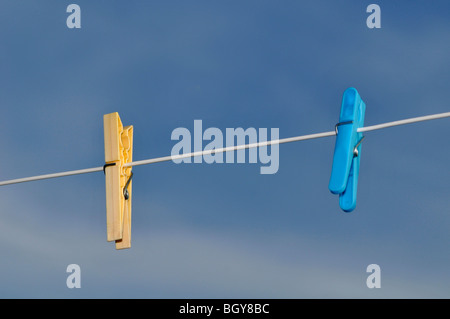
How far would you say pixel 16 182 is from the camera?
616 cm

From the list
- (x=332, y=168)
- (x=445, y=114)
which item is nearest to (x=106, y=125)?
(x=332, y=168)

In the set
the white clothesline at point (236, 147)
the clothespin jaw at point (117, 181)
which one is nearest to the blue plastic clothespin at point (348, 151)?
the white clothesline at point (236, 147)

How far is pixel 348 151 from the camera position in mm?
5613

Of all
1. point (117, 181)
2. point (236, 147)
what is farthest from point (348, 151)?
point (117, 181)

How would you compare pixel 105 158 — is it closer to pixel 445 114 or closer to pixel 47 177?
pixel 47 177

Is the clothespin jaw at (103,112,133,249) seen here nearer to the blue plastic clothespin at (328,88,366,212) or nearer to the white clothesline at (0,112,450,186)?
the white clothesline at (0,112,450,186)

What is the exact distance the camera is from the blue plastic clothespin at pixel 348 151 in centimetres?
552

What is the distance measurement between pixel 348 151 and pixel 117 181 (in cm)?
172

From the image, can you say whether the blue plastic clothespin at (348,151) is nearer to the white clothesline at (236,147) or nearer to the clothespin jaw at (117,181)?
the white clothesline at (236,147)

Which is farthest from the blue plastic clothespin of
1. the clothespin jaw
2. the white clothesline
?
the clothespin jaw

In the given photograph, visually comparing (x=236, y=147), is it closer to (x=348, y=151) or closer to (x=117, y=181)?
(x=348, y=151)

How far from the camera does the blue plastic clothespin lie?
18.1ft

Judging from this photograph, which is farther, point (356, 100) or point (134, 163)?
point (134, 163)
